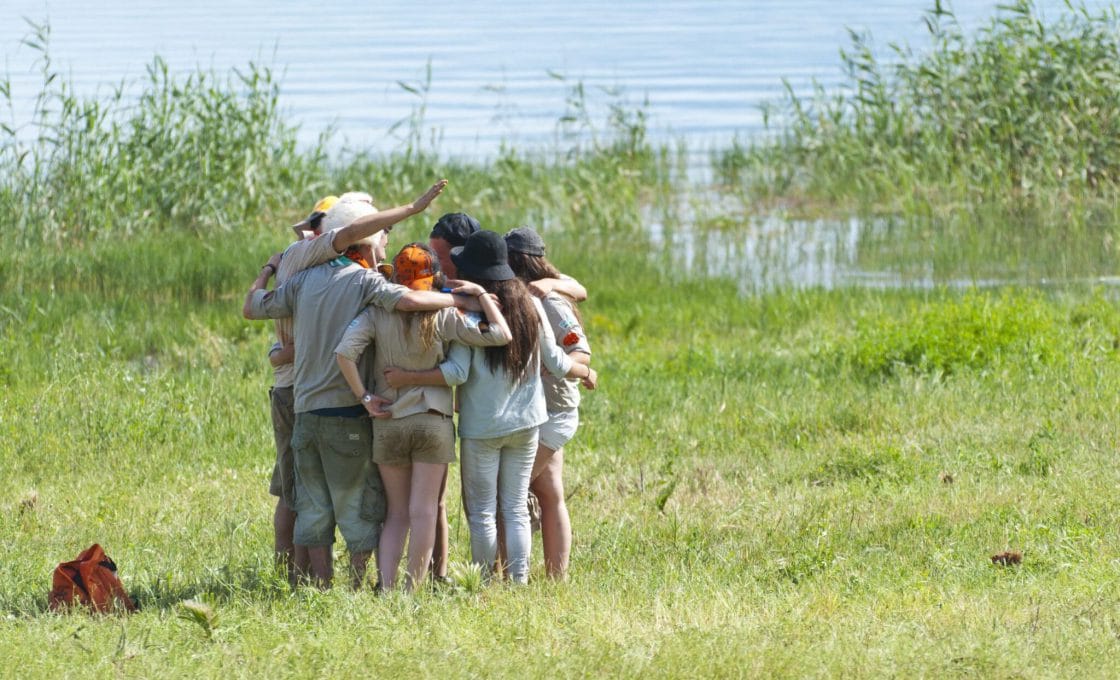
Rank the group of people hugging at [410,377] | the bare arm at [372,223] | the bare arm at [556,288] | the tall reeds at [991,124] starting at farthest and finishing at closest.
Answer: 1. the tall reeds at [991,124]
2. the bare arm at [556,288]
3. the group of people hugging at [410,377]
4. the bare arm at [372,223]

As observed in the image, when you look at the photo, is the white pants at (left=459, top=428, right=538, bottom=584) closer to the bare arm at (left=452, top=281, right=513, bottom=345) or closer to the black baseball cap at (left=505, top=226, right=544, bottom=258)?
the bare arm at (left=452, top=281, right=513, bottom=345)

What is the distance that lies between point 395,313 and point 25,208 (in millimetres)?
10987

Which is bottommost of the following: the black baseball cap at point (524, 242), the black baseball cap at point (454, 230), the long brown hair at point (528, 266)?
the long brown hair at point (528, 266)

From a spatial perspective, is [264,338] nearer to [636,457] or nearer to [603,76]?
[636,457]

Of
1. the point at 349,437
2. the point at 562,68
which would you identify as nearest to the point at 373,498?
the point at 349,437

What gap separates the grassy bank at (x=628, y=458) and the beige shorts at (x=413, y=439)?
1.81 ft

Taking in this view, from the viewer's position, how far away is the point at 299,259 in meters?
6.11

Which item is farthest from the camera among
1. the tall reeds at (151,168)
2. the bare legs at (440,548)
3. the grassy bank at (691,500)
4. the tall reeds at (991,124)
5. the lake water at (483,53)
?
the lake water at (483,53)

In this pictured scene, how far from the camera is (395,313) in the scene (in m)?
6.00

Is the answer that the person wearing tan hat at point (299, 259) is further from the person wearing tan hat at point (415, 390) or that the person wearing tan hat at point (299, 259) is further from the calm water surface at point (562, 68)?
the calm water surface at point (562, 68)

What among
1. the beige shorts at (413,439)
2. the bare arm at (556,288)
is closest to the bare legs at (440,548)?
the beige shorts at (413,439)

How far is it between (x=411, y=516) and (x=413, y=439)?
1.13ft

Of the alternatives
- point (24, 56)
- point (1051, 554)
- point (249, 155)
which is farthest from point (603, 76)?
point (1051, 554)

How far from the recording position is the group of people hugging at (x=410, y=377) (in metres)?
5.99
